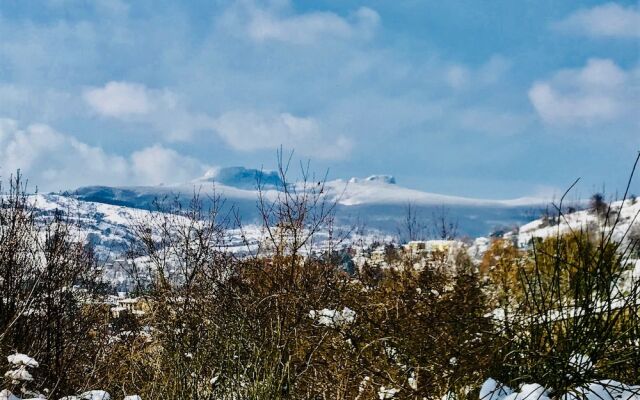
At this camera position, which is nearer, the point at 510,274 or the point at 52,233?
the point at 52,233

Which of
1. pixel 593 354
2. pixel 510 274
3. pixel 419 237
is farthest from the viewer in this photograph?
pixel 419 237

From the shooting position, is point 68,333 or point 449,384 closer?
point 449,384

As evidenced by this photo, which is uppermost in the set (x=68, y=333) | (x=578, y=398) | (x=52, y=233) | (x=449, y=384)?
(x=52, y=233)

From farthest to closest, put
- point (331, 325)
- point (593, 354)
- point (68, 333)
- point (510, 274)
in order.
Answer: point (510, 274), point (68, 333), point (331, 325), point (593, 354)

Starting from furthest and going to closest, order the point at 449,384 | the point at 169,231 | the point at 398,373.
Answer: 1. the point at 169,231
2. the point at 398,373
3. the point at 449,384

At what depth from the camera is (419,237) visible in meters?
14.6

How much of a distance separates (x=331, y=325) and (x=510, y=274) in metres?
7.03

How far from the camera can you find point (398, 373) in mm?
3705

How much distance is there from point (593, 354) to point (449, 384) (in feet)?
3.36

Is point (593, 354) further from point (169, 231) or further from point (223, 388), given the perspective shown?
point (169, 231)

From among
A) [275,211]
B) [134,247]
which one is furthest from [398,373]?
[134,247]

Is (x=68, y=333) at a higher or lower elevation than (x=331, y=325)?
lower

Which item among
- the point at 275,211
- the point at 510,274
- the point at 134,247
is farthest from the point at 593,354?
the point at 134,247

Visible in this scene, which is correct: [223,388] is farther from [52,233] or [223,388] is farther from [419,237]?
[419,237]
